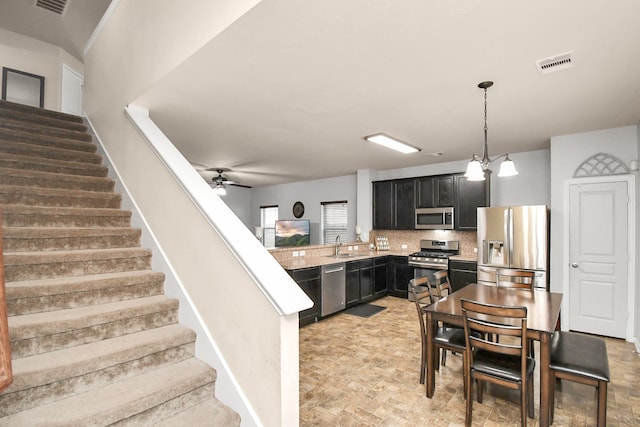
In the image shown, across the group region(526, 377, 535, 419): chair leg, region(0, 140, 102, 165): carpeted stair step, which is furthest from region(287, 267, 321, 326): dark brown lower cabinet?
region(0, 140, 102, 165): carpeted stair step

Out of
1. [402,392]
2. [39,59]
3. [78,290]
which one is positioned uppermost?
[39,59]

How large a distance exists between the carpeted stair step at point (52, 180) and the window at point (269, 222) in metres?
6.15

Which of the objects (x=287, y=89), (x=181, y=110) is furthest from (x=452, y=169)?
(x=181, y=110)

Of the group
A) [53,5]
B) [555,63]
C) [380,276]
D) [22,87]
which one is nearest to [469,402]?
[555,63]

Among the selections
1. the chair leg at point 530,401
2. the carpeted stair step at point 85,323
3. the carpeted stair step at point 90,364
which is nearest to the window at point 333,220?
the chair leg at point 530,401

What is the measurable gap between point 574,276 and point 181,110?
5.33 m

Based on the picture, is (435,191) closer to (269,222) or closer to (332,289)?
(332,289)

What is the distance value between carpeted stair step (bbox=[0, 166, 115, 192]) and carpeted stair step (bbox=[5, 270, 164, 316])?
4.28 ft

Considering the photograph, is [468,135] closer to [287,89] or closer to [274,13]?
[287,89]

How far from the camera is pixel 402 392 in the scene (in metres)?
2.65

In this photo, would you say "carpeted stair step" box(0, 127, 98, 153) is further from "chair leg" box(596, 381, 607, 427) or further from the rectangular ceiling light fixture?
"chair leg" box(596, 381, 607, 427)

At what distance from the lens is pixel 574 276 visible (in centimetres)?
418

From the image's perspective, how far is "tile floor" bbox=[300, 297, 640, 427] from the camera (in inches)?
90.3

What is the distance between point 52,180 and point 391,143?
3.96 metres
